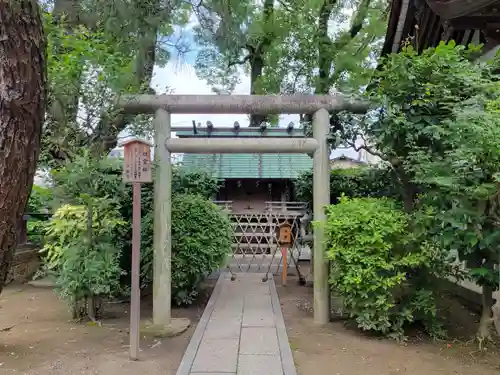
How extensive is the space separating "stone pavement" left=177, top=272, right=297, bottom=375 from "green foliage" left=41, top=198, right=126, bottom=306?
1.57 m

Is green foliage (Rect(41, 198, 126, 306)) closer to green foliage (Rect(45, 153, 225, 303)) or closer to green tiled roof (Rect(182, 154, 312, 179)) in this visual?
green foliage (Rect(45, 153, 225, 303))

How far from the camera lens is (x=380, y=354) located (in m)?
4.80

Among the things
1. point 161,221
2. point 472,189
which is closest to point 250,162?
point 161,221

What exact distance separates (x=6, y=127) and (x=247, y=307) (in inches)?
186

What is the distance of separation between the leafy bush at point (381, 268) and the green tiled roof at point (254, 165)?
7669 millimetres

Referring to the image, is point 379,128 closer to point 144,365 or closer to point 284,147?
point 284,147

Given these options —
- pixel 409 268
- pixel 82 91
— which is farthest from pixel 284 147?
pixel 82 91

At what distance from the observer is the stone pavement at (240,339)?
4.17 metres

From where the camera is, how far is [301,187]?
931 centimetres

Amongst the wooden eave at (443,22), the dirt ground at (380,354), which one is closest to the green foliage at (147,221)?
the dirt ground at (380,354)

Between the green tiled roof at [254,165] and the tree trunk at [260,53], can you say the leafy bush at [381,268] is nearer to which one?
the green tiled roof at [254,165]

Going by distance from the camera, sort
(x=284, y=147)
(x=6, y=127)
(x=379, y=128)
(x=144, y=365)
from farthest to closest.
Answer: (x=284, y=147) < (x=379, y=128) < (x=144, y=365) < (x=6, y=127)

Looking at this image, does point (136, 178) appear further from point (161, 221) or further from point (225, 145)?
point (225, 145)

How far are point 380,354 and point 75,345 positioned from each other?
12.0 feet
